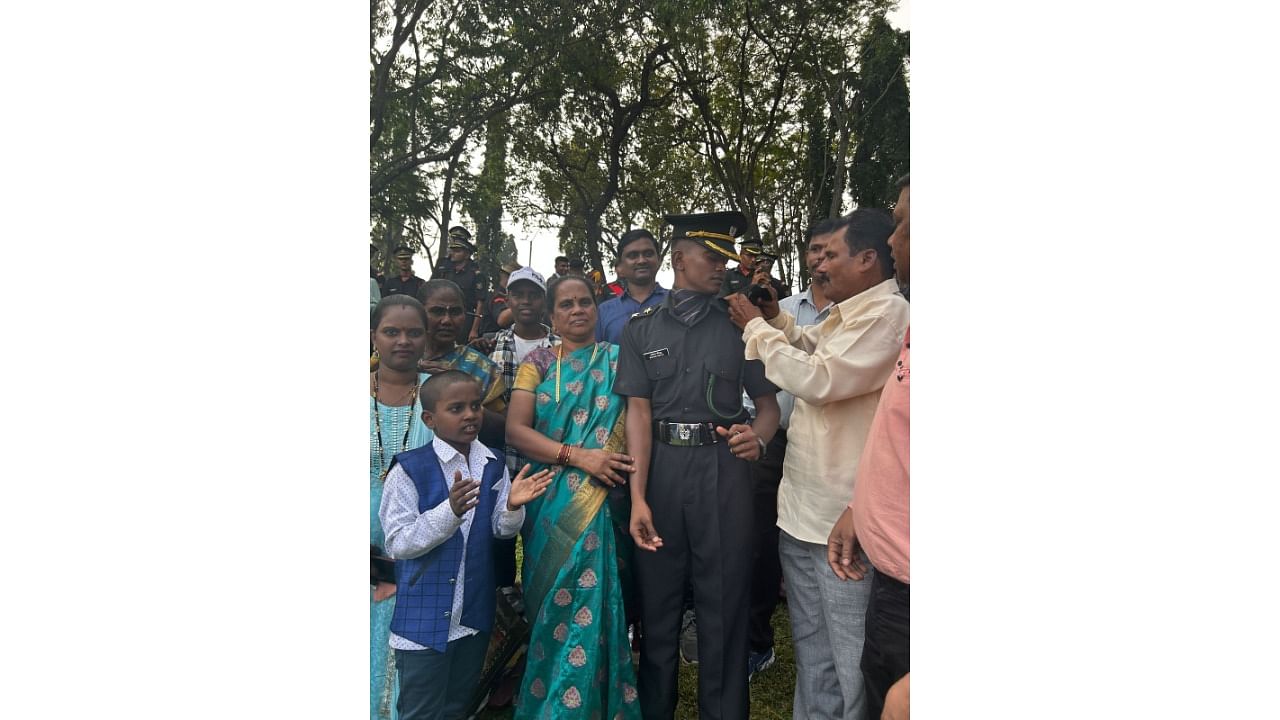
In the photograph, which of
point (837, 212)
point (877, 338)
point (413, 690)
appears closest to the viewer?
point (877, 338)

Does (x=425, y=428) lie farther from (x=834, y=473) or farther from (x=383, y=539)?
(x=834, y=473)

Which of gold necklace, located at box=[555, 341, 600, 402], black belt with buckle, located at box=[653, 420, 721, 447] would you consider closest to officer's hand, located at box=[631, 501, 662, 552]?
black belt with buckle, located at box=[653, 420, 721, 447]

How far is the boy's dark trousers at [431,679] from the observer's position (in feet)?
8.89

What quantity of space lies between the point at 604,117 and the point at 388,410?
1232mm

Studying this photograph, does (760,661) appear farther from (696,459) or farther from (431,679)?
(431,679)

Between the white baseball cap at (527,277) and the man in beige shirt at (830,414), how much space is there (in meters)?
0.66

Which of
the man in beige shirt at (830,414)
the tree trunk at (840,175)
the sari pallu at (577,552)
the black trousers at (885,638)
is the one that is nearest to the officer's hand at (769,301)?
the man in beige shirt at (830,414)

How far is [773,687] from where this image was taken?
2926 millimetres

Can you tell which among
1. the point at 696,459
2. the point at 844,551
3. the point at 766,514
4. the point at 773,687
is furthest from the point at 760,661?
the point at 696,459

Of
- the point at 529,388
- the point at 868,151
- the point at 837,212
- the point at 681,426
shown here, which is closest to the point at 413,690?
the point at 529,388

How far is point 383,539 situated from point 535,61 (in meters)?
1.69

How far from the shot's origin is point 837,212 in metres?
2.55

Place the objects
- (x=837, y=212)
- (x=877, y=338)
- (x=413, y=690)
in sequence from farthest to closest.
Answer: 1. (x=413, y=690)
2. (x=837, y=212)
3. (x=877, y=338)

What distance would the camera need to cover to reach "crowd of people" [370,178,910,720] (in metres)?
2.64
